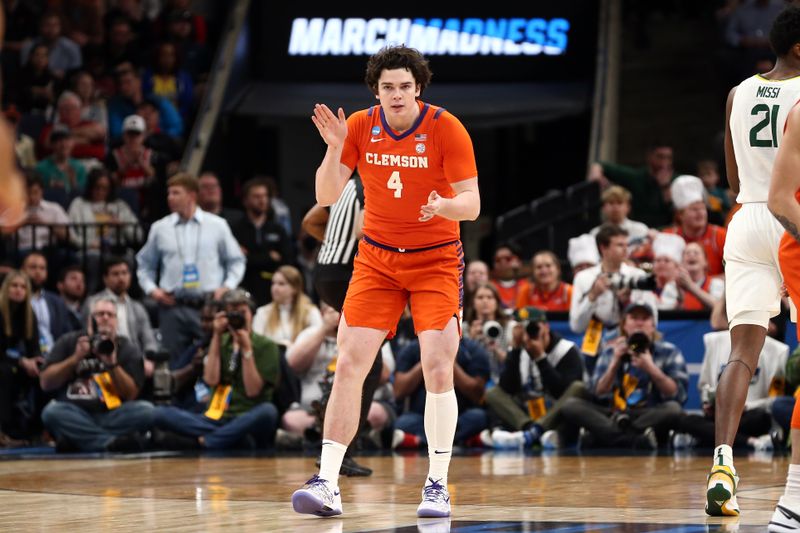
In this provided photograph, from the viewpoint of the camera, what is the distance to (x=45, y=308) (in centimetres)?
1252

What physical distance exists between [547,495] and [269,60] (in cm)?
1208

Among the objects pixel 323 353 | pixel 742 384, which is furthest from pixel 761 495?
pixel 323 353

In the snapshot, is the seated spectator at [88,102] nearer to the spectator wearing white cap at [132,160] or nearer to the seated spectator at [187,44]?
the spectator wearing white cap at [132,160]

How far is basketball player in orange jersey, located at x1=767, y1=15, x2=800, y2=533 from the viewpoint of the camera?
5.14 m

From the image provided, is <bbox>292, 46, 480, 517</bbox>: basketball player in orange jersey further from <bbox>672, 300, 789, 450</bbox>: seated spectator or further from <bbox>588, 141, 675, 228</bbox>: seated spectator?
<bbox>588, 141, 675, 228</bbox>: seated spectator

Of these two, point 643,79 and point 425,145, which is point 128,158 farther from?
point 425,145

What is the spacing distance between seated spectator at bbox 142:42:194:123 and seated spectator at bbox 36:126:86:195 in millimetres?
2287

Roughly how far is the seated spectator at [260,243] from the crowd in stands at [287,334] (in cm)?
2

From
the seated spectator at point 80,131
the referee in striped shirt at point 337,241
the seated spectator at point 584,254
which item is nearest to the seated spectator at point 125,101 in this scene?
the seated spectator at point 80,131

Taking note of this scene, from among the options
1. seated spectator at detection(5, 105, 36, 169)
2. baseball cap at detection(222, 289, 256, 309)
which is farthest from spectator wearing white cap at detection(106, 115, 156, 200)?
baseball cap at detection(222, 289, 256, 309)

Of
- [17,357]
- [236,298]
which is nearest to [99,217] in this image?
[17,357]

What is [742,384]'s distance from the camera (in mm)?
6254

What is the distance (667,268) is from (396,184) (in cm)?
564

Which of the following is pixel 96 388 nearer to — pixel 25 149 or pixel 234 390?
pixel 234 390
